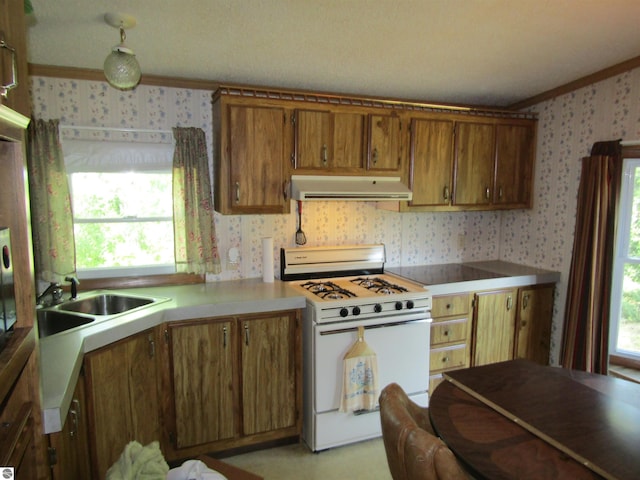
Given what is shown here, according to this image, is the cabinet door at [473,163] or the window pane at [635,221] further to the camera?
the cabinet door at [473,163]

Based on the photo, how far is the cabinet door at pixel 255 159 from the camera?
8.98 ft

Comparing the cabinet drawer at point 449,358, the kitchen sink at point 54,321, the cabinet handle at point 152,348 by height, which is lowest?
the cabinet drawer at point 449,358

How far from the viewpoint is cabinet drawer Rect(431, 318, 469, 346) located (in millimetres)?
3073

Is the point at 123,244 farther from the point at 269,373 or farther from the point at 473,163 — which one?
the point at 473,163

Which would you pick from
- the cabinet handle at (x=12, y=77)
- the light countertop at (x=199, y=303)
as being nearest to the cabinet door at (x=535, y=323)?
the light countertop at (x=199, y=303)

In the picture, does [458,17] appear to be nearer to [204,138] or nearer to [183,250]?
[204,138]

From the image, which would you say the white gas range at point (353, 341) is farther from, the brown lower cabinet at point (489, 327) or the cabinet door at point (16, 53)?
the cabinet door at point (16, 53)

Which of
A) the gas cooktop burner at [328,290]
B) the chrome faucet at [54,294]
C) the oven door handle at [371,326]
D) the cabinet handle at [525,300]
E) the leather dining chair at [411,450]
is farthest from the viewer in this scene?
the cabinet handle at [525,300]

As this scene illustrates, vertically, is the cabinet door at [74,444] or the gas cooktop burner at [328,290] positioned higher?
the gas cooktop burner at [328,290]

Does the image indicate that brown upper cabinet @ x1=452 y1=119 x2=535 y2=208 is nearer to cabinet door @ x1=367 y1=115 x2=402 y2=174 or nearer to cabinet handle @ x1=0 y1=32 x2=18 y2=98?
cabinet door @ x1=367 y1=115 x2=402 y2=174

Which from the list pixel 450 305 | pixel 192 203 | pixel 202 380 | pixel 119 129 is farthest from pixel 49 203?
pixel 450 305

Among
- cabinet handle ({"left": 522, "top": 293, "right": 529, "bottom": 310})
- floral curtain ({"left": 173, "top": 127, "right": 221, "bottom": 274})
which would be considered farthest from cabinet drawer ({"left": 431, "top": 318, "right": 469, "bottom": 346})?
floral curtain ({"left": 173, "top": 127, "right": 221, "bottom": 274})

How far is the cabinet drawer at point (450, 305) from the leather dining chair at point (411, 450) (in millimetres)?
1480

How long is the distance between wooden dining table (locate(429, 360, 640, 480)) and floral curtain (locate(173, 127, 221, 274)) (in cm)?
182
